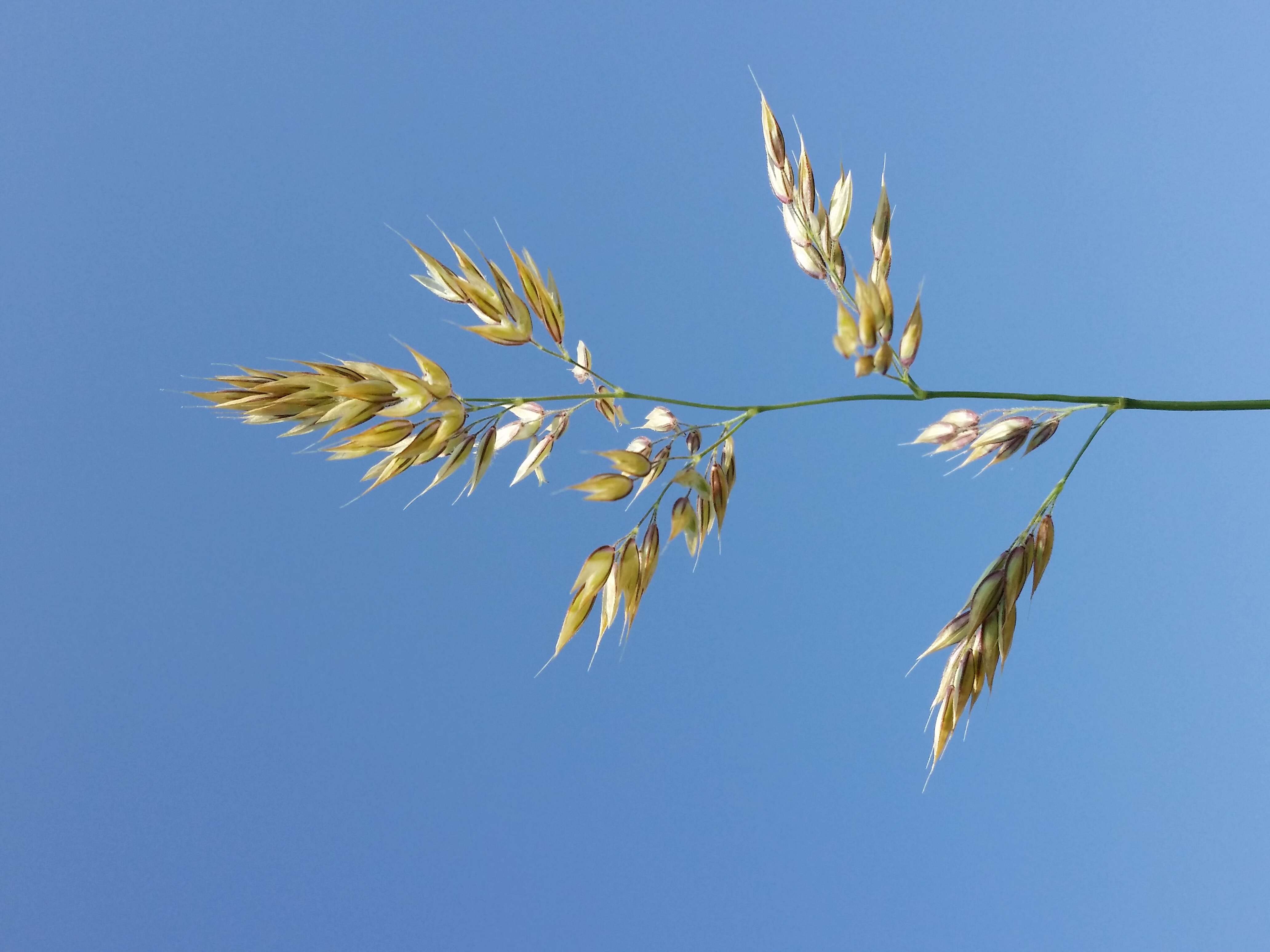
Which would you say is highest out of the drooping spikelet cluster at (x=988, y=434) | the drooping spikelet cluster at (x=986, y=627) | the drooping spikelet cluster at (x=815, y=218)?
the drooping spikelet cluster at (x=815, y=218)

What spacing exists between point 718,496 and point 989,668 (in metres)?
0.37

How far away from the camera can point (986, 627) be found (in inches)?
40.4

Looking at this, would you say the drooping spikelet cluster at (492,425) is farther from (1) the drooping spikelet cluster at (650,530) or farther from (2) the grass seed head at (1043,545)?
(2) the grass seed head at (1043,545)

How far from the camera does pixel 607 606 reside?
102 centimetres

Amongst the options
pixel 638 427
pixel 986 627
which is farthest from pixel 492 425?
pixel 986 627

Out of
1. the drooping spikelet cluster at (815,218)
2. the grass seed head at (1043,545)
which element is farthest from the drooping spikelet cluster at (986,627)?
the drooping spikelet cluster at (815,218)

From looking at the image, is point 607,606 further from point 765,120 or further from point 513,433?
point 765,120

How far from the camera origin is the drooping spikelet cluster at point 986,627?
1008 mm

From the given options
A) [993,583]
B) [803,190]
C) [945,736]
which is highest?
[803,190]

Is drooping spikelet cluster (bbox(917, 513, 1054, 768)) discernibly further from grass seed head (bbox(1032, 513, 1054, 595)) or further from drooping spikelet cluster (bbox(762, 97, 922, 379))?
drooping spikelet cluster (bbox(762, 97, 922, 379))

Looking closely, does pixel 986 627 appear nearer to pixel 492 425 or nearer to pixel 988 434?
pixel 988 434

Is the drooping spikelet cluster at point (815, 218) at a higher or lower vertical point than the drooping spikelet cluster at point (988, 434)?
higher

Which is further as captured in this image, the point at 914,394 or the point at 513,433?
the point at 513,433

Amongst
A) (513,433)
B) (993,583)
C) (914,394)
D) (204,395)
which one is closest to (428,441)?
(513,433)
